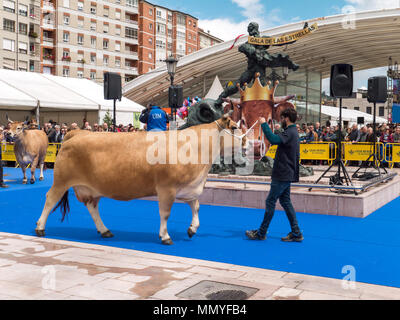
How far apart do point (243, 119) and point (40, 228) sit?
736cm

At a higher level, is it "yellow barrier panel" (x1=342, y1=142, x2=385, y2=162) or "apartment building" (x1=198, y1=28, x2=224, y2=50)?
"apartment building" (x1=198, y1=28, x2=224, y2=50)

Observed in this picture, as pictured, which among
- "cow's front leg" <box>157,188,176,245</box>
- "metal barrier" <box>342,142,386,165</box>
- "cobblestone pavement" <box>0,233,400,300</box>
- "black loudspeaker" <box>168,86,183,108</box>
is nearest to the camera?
"cobblestone pavement" <box>0,233,400,300</box>

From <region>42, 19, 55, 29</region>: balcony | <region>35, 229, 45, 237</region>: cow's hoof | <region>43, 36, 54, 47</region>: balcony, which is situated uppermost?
<region>42, 19, 55, 29</region>: balcony

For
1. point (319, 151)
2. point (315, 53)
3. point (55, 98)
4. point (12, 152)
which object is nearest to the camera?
point (319, 151)

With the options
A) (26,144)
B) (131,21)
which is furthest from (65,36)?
(26,144)

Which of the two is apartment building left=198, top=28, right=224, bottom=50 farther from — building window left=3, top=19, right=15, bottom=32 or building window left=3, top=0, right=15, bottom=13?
building window left=3, top=19, right=15, bottom=32

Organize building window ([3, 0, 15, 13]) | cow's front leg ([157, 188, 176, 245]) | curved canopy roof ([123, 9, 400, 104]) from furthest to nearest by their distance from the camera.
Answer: building window ([3, 0, 15, 13]), curved canopy roof ([123, 9, 400, 104]), cow's front leg ([157, 188, 176, 245])

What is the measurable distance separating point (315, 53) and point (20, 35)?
35.6m

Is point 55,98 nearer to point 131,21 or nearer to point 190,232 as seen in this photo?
point 190,232

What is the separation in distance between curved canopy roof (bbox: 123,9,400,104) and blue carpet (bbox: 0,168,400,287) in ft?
70.5

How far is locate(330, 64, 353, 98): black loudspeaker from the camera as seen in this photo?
10.2 meters

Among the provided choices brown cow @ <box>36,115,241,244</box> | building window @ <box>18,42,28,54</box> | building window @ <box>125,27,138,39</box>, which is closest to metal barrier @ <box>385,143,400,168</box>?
brown cow @ <box>36,115,241,244</box>

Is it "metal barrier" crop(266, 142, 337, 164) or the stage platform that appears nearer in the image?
the stage platform

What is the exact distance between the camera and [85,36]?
61.4 meters
